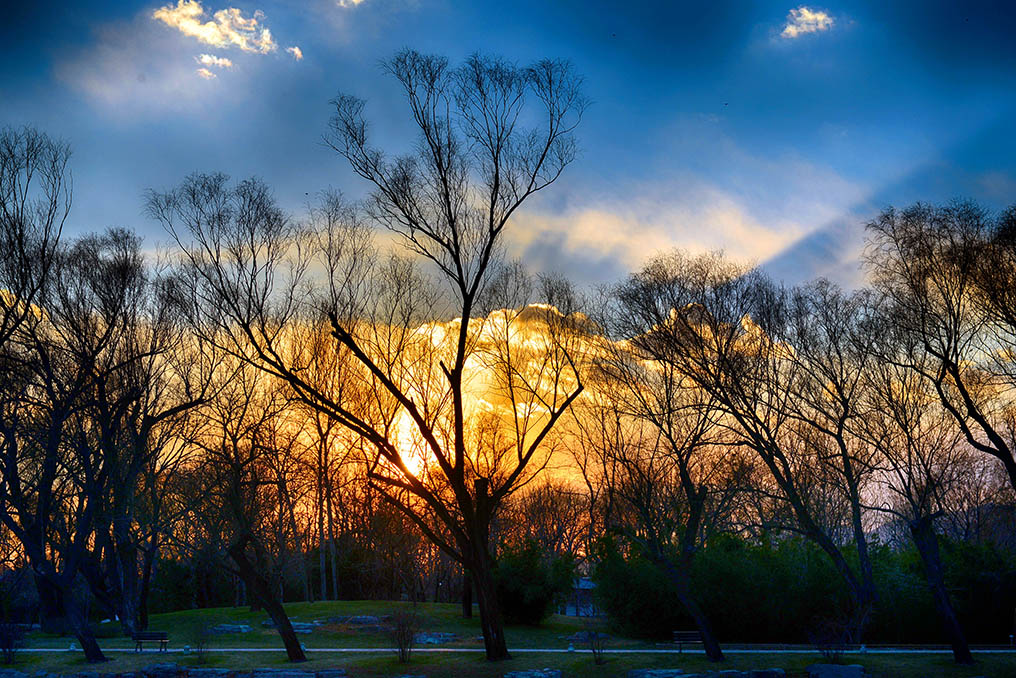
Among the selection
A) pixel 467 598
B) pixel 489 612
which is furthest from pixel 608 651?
pixel 467 598

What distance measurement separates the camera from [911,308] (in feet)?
72.4

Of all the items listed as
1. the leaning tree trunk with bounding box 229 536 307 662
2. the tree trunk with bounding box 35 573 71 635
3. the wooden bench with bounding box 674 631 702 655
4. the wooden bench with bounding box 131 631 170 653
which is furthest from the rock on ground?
the tree trunk with bounding box 35 573 71 635

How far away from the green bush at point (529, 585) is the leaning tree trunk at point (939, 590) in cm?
1607

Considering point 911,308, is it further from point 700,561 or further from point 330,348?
point 330,348

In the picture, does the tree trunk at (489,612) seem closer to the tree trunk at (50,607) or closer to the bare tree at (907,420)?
the bare tree at (907,420)

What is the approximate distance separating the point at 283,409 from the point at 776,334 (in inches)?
761

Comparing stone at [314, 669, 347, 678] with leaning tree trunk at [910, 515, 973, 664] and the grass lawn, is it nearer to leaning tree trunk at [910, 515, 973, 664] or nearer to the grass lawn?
the grass lawn

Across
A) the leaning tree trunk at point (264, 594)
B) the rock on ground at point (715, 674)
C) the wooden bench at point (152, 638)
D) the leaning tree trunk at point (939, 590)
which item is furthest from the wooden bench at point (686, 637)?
the wooden bench at point (152, 638)

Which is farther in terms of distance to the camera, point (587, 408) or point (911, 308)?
point (587, 408)

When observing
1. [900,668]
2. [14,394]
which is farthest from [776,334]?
[14,394]

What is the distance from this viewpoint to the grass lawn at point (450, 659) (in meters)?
20.0

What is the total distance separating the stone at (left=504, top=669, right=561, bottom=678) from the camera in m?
19.1

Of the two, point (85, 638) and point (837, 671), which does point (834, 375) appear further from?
point (85, 638)

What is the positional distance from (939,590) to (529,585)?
16.8 metres
